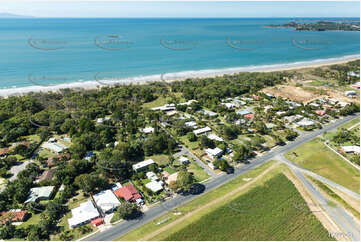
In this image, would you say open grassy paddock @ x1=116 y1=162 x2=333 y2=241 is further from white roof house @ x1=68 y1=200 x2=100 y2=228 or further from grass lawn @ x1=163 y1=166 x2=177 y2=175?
grass lawn @ x1=163 y1=166 x2=177 y2=175

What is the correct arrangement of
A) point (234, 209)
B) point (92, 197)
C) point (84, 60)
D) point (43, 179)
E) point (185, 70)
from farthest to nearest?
point (84, 60) < point (185, 70) < point (43, 179) < point (92, 197) < point (234, 209)

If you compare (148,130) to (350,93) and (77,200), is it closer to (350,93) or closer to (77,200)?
(77,200)

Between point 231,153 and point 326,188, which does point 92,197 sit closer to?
point 231,153

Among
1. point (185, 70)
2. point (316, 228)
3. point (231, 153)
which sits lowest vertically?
point (316, 228)

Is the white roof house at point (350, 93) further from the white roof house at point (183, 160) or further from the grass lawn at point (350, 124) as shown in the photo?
the white roof house at point (183, 160)

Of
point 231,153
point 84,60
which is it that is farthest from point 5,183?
point 84,60
